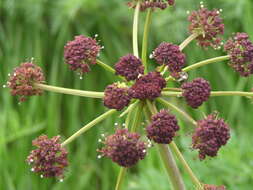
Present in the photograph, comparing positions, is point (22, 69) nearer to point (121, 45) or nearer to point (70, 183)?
point (70, 183)

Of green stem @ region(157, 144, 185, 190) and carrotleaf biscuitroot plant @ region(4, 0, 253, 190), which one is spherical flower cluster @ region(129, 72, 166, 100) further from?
green stem @ region(157, 144, 185, 190)

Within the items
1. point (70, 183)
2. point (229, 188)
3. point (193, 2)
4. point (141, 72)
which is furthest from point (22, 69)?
point (193, 2)

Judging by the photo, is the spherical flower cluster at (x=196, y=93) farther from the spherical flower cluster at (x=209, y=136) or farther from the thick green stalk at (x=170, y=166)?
the thick green stalk at (x=170, y=166)

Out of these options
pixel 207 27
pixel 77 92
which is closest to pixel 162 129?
pixel 77 92

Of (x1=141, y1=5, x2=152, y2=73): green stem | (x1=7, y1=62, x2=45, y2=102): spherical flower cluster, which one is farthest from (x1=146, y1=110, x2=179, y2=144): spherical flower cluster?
(x1=7, y1=62, x2=45, y2=102): spherical flower cluster

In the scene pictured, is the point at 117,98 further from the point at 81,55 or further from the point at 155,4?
the point at 155,4

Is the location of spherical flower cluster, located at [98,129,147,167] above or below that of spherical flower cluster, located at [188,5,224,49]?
below

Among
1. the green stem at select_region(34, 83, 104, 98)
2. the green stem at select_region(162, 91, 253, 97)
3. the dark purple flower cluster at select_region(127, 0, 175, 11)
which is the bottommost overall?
the green stem at select_region(162, 91, 253, 97)
